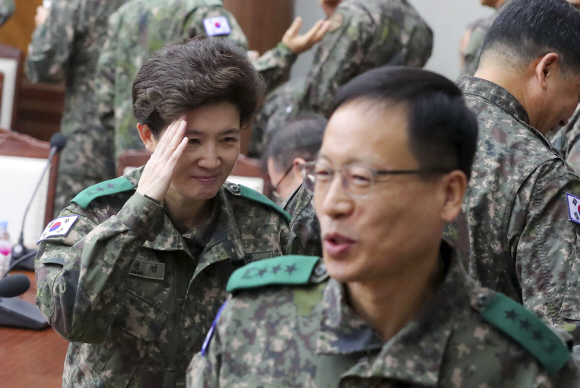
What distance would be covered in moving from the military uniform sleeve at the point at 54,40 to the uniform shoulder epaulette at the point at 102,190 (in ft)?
8.37

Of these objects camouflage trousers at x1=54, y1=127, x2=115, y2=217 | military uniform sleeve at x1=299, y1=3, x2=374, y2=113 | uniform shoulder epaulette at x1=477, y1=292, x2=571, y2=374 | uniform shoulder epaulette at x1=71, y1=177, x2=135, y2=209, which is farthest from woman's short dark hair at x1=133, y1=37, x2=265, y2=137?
camouflage trousers at x1=54, y1=127, x2=115, y2=217

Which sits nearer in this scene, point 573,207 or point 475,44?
point 573,207

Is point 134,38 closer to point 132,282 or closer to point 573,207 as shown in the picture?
point 132,282

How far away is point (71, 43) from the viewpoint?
13.6ft

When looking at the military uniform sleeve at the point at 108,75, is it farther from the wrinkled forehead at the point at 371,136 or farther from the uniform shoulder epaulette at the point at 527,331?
the uniform shoulder epaulette at the point at 527,331

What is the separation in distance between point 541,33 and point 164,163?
0.86m

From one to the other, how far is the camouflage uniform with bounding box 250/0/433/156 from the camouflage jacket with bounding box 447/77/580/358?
219 centimetres

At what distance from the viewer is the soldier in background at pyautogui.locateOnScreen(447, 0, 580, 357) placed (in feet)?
5.40

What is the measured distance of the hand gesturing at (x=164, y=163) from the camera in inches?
62.0

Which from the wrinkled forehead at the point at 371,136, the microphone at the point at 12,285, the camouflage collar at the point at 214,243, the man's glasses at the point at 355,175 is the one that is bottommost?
the microphone at the point at 12,285

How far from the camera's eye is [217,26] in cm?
358

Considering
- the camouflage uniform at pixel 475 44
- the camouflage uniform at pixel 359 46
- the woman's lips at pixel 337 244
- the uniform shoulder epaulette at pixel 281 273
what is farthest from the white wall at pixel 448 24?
the woman's lips at pixel 337 244

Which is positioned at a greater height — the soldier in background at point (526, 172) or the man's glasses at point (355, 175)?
the man's glasses at point (355, 175)

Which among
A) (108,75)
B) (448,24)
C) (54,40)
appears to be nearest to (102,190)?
(108,75)
